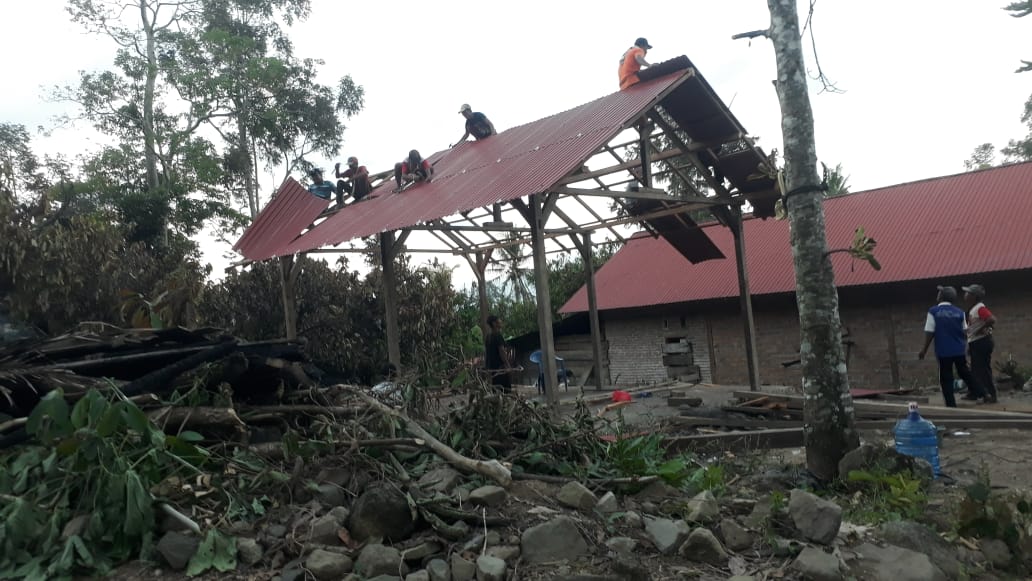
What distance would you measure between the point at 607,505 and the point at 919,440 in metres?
2.78

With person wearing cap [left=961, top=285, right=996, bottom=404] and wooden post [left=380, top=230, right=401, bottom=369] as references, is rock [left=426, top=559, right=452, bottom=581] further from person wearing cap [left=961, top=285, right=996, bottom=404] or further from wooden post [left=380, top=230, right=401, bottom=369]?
wooden post [left=380, top=230, right=401, bottom=369]

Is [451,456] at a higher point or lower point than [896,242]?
lower

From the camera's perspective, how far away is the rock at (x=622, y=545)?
3886 mm

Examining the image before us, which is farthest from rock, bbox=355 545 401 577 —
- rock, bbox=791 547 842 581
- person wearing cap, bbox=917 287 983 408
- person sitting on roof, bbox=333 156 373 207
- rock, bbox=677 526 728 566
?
person sitting on roof, bbox=333 156 373 207

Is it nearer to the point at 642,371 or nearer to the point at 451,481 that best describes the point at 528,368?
the point at 642,371

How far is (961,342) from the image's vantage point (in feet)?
27.4

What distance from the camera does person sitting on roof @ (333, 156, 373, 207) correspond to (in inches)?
526

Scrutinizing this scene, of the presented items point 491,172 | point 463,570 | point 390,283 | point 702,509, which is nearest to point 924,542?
point 702,509

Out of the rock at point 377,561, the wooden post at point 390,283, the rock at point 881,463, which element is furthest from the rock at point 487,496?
the wooden post at point 390,283

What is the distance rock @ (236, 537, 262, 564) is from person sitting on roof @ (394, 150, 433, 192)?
28.5ft

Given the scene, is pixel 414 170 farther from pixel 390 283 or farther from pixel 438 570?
pixel 438 570

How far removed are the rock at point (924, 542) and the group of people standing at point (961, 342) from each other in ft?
16.0

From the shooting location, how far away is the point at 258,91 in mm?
25219

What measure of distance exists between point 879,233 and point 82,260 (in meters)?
15.5
